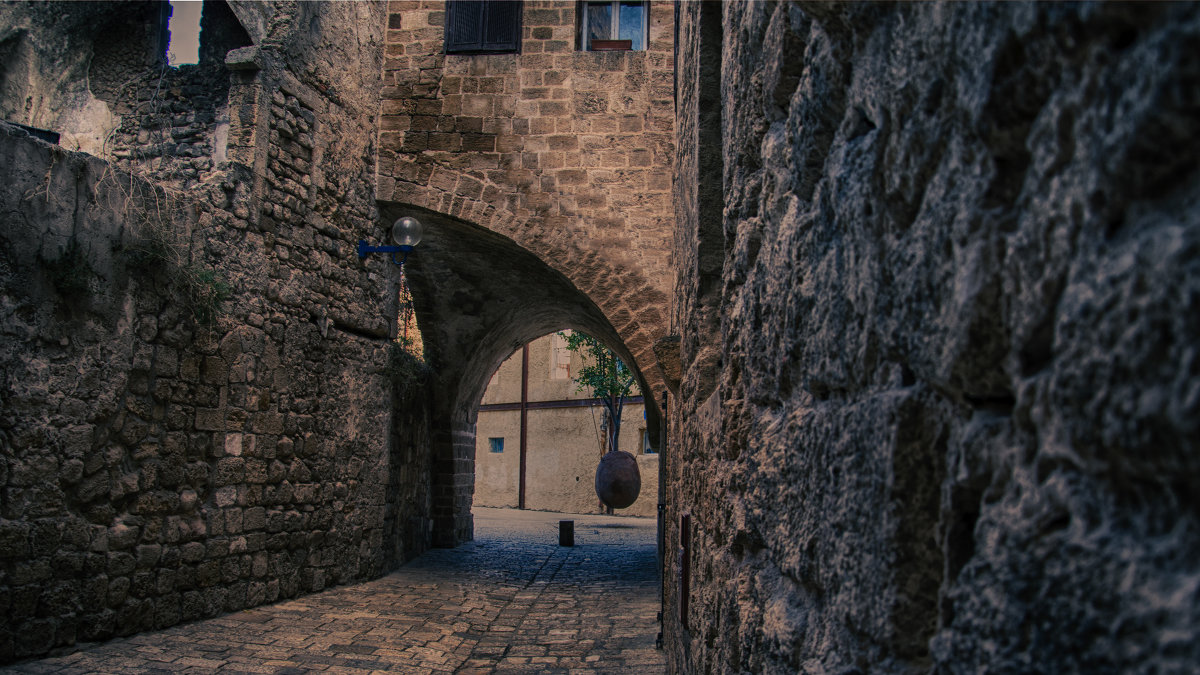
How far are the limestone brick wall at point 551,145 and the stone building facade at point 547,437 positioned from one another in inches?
455

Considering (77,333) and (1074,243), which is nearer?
(1074,243)

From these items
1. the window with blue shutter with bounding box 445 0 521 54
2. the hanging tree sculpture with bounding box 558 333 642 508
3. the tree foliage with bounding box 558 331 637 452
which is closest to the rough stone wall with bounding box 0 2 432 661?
the window with blue shutter with bounding box 445 0 521 54

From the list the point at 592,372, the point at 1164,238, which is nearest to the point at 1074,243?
the point at 1164,238

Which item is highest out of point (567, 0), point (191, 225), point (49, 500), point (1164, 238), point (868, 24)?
point (567, 0)

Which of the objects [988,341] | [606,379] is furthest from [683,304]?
[606,379]

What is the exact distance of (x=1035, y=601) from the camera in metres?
0.54

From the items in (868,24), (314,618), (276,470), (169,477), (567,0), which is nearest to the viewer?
(868,24)

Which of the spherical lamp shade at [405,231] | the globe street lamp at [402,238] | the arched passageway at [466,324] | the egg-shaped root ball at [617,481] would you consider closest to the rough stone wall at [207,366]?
the globe street lamp at [402,238]

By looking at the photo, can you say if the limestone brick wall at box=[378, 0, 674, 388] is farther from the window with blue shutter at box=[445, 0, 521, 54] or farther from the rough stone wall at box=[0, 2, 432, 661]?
the rough stone wall at box=[0, 2, 432, 661]

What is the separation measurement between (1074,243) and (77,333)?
4931 mm

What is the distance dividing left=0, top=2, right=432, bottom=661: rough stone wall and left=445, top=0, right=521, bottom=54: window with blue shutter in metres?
0.69

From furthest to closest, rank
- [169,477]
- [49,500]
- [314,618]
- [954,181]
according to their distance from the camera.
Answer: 1. [314,618]
2. [169,477]
3. [49,500]
4. [954,181]

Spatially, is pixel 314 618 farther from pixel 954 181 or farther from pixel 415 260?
pixel 954 181

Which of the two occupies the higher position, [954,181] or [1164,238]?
[954,181]
